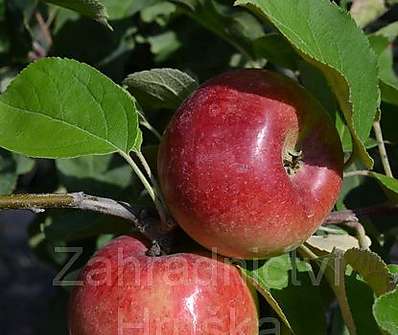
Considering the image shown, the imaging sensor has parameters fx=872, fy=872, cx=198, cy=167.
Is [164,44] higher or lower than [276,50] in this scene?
lower

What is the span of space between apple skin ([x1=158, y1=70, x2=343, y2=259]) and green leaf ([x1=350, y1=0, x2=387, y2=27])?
1.20 ft

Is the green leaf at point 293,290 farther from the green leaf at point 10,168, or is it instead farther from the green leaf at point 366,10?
the green leaf at point 10,168

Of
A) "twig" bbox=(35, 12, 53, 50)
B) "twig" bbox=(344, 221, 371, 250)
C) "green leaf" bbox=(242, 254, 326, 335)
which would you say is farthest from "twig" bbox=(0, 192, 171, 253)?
"twig" bbox=(35, 12, 53, 50)

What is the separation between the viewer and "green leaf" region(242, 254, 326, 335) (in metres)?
0.92

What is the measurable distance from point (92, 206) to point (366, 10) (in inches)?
22.1

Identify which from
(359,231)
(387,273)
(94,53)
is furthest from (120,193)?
(387,273)

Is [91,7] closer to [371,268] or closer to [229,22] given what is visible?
[229,22]

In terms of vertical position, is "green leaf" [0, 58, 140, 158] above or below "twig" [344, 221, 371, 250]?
above

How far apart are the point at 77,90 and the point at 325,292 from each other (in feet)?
1.45

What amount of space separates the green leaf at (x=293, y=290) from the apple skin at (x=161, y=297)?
0.12ft

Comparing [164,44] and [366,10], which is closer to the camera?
[366,10]

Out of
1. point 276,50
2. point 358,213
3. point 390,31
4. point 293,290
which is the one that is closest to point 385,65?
point 390,31

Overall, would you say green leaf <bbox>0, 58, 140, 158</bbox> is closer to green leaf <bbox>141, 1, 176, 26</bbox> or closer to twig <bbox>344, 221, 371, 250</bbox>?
twig <bbox>344, 221, 371, 250</bbox>

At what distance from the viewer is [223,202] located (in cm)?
84
